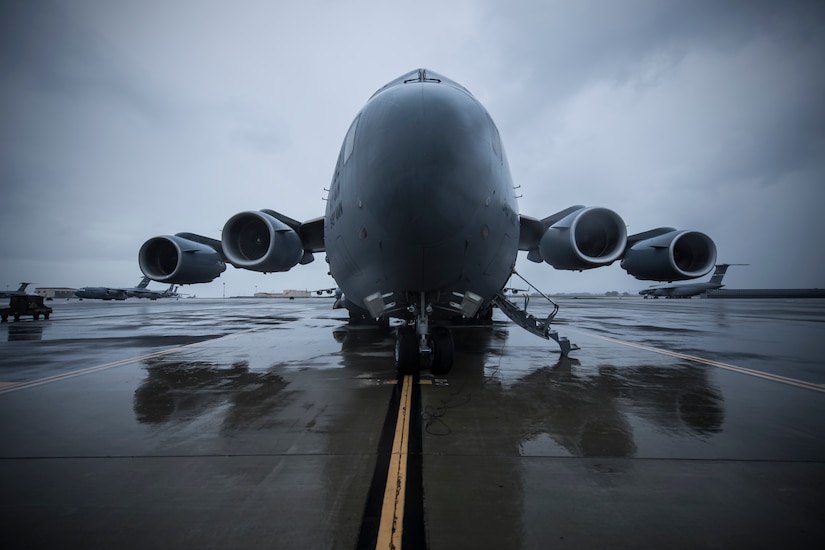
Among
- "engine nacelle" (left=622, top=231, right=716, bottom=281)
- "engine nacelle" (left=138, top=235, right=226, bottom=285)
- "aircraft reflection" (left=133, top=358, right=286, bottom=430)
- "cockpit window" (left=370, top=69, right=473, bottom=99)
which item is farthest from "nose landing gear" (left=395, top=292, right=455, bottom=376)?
"engine nacelle" (left=138, top=235, right=226, bottom=285)

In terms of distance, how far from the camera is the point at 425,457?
3035 mm

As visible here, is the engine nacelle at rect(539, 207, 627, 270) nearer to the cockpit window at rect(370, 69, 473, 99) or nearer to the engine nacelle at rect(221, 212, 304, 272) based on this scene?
the cockpit window at rect(370, 69, 473, 99)

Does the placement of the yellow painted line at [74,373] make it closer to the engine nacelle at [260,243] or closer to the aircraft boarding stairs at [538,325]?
the engine nacelle at [260,243]

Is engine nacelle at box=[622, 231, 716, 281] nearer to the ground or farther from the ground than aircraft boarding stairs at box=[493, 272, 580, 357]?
farther from the ground

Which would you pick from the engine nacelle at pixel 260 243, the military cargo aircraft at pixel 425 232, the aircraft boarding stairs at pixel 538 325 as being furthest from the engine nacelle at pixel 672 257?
the engine nacelle at pixel 260 243

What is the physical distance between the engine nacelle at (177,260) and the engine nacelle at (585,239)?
23.1ft

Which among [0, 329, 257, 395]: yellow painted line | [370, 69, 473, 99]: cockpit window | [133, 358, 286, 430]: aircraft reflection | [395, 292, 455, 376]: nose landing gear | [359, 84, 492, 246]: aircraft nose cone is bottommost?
[133, 358, 286, 430]: aircraft reflection

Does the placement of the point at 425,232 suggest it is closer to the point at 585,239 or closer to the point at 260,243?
the point at 585,239

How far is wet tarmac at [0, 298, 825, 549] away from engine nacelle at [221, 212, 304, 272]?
2.04 m

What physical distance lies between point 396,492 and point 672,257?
7032mm

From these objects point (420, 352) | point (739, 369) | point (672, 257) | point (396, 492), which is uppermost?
point (672, 257)

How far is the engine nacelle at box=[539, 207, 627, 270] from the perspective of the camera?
680 centimetres

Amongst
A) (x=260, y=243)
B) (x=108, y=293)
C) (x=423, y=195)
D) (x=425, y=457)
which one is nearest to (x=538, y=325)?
(x=423, y=195)

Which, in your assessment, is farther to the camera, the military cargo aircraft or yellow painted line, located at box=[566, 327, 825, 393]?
yellow painted line, located at box=[566, 327, 825, 393]
